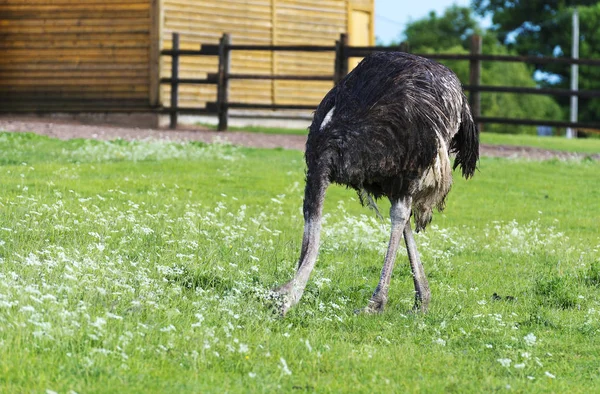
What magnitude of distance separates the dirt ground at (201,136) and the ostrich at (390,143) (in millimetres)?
13635

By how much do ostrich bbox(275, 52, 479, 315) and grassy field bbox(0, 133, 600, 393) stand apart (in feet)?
1.73

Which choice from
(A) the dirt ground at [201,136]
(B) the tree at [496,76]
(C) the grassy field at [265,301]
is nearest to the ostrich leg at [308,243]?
(C) the grassy field at [265,301]

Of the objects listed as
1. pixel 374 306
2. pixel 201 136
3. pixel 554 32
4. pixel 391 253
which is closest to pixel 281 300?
pixel 374 306

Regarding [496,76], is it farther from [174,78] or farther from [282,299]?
[282,299]

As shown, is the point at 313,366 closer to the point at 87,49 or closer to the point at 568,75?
the point at 87,49

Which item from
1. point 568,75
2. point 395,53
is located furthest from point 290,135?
point 568,75

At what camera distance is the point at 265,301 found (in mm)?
7367

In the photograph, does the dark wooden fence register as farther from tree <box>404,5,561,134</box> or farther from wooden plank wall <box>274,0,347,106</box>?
tree <box>404,5,561,134</box>

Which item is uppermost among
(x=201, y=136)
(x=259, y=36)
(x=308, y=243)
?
(x=259, y=36)

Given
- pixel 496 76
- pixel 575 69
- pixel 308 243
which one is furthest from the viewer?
pixel 496 76

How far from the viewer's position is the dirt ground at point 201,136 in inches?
897

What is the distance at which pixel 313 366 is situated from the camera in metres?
6.40

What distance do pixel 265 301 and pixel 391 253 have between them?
1260 millimetres

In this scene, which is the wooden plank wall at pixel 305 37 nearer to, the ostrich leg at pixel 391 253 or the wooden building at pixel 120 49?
the wooden building at pixel 120 49
